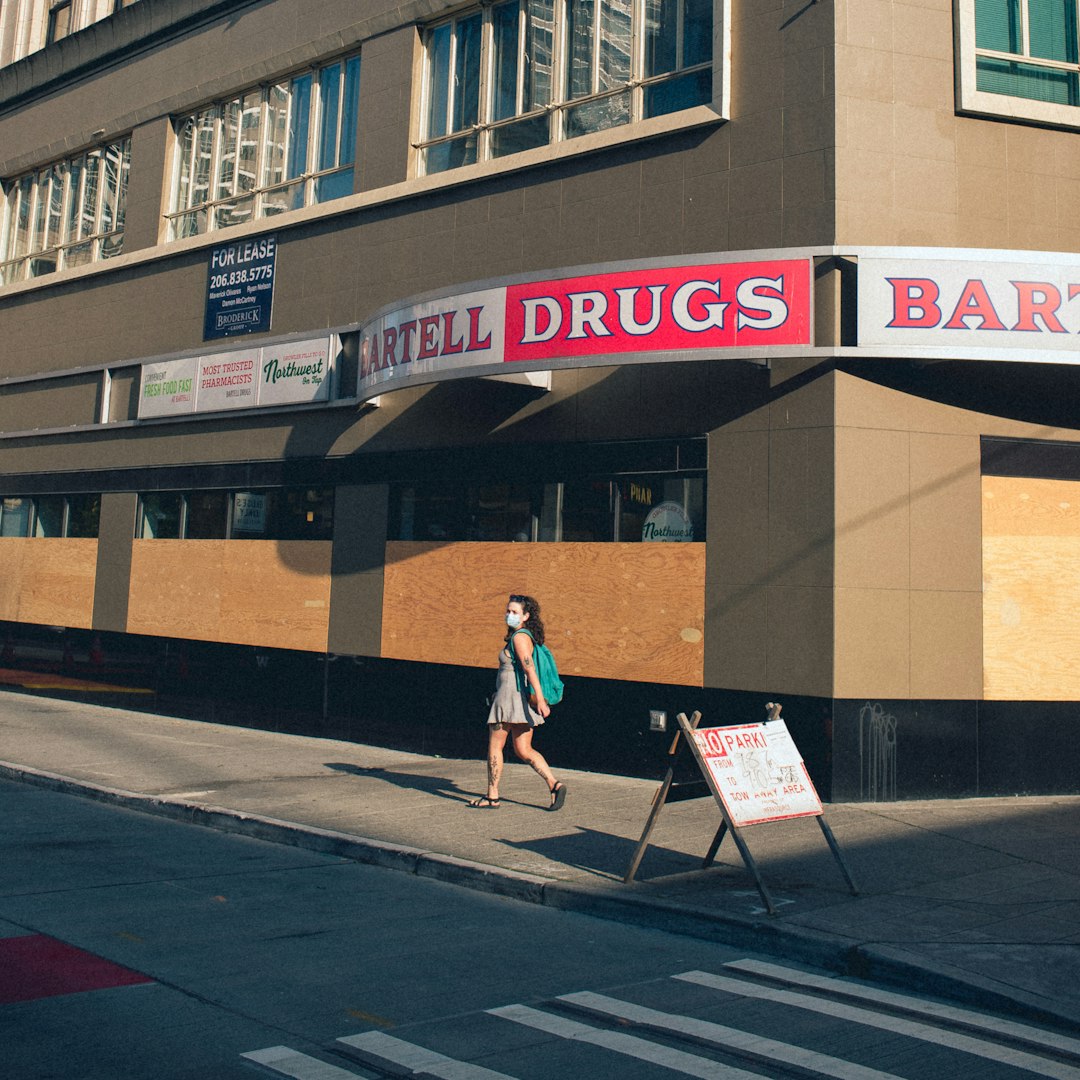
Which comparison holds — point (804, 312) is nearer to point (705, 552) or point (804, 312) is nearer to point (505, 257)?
point (705, 552)

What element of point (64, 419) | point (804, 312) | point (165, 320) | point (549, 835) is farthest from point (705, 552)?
point (64, 419)

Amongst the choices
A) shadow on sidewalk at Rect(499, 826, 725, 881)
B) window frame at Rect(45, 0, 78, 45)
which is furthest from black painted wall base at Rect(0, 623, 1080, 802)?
window frame at Rect(45, 0, 78, 45)

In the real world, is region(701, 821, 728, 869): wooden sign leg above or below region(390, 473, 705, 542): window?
below

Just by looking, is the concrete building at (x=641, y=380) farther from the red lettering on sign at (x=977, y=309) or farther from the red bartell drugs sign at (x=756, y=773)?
the red bartell drugs sign at (x=756, y=773)

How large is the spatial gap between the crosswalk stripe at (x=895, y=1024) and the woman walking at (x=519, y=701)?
3.96 m

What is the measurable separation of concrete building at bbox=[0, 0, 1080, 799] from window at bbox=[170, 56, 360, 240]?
0.07 m

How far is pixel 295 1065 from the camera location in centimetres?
455

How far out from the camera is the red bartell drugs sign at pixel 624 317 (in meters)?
10.3

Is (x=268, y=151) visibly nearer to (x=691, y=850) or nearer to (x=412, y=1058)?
(x=691, y=850)

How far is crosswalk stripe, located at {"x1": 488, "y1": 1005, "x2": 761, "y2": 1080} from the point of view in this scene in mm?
A: 4578

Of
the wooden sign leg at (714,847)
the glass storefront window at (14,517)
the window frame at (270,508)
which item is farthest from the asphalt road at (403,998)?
the glass storefront window at (14,517)

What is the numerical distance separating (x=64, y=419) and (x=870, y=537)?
1412cm

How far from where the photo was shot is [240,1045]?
15.6 ft

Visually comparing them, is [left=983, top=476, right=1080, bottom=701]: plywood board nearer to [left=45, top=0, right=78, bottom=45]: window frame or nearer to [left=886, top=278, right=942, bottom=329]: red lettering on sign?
[left=886, top=278, right=942, bottom=329]: red lettering on sign
